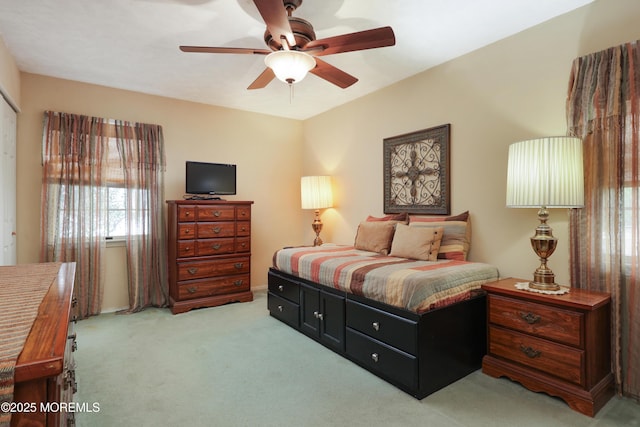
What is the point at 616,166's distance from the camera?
6.86 feet

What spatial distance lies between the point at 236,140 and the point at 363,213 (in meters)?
2.07

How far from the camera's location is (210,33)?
8.55 feet

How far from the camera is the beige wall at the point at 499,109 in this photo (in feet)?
7.64

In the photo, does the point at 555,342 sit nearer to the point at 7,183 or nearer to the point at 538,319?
the point at 538,319

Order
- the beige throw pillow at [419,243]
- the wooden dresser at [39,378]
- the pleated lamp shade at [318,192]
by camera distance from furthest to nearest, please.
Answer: the pleated lamp shade at [318,192], the beige throw pillow at [419,243], the wooden dresser at [39,378]

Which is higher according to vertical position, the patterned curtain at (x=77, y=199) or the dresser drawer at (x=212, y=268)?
the patterned curtain at (x=77, y=199)

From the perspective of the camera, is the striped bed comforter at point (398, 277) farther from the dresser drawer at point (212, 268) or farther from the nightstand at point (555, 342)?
the dresser drawer at point (212, 268)

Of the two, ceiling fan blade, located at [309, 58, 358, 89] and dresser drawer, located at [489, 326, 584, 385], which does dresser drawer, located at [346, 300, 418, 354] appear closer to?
dresser drawer, located at [489, 326, 584, 385]

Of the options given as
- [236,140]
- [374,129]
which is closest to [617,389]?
[374,129]

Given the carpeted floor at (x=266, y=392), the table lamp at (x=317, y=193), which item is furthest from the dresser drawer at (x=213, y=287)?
the table lamp at (x=317, y=193)

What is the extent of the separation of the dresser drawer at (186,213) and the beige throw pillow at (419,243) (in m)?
2.28

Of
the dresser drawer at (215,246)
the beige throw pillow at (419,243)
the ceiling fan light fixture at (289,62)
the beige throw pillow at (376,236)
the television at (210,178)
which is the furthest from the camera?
the television at (210,178)

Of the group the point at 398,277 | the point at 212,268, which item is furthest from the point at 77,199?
the point at 398,277

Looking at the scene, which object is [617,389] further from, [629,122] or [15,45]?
[15,45]
